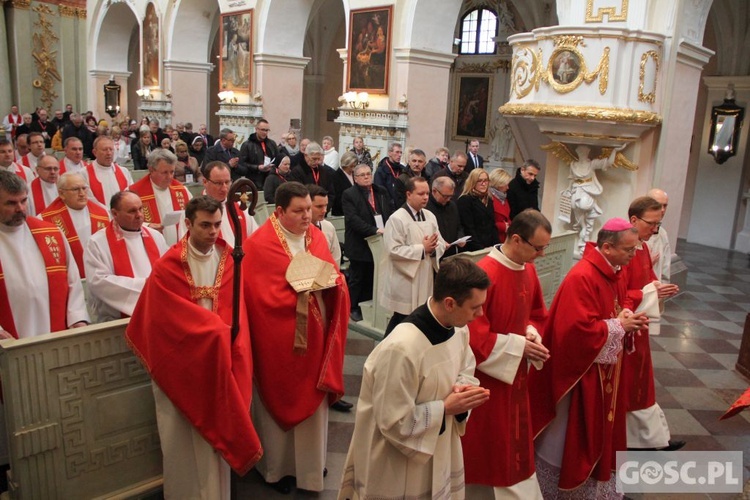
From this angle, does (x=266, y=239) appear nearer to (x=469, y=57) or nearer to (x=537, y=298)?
(x=537, y=298)

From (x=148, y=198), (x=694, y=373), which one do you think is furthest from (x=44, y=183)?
(x=694, y=373)

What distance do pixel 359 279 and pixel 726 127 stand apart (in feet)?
28.7

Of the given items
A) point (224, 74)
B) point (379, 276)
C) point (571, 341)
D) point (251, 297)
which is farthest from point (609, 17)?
point (224, 74)

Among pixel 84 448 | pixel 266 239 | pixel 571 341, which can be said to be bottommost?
pixel 84 448

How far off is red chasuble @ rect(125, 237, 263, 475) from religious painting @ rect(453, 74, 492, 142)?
52.8ft

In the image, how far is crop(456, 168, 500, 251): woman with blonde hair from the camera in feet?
20.4

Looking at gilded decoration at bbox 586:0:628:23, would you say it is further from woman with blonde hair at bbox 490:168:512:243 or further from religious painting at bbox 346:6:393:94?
religious painting at bbox 346:6:393:94

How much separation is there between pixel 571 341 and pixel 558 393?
0.32 meters

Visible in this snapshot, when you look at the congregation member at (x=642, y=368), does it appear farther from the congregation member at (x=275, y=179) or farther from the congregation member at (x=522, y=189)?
the congregation member at (x=275, y=179)

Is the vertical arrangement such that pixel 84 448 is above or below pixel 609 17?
below

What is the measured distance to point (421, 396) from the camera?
2539 millimetres

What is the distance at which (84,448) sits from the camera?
3.20m

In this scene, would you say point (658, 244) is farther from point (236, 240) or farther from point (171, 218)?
point (171, 218)

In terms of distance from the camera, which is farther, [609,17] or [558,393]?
[609,17]
